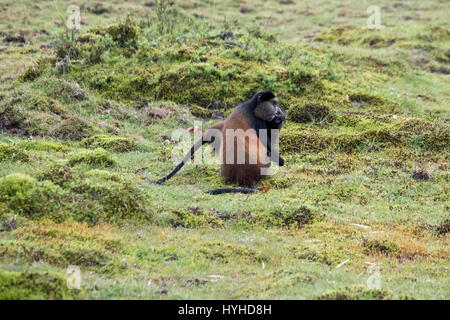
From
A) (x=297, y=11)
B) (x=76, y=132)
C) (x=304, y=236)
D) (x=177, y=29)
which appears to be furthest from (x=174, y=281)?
Answer: (x=297, y=11)

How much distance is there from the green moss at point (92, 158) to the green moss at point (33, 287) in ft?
16.0

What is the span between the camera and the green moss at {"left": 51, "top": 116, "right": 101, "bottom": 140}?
12.6 meters

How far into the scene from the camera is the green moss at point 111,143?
39.9ft

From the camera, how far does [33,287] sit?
17.6 feet

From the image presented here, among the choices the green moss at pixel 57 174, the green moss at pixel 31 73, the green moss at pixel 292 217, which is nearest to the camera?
the green moss at pixel 57 174

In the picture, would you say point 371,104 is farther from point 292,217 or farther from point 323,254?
point 323,254

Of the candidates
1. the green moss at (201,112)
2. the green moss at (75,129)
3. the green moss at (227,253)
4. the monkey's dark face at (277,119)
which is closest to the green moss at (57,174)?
the green moss at (227,253)

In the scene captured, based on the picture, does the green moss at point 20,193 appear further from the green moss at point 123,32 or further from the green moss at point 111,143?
the green moss at point 123,32

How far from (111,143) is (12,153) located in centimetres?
271

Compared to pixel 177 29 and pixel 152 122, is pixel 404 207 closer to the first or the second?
pixel 152 122

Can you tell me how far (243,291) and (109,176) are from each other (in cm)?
316

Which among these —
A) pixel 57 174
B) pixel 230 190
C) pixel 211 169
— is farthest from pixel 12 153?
pixel 230 190

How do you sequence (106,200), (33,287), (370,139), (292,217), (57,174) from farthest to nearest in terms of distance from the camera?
(370,139) → (292,217) → (57,174) → (106,200) → (33,287)

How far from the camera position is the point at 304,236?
8156 mm
